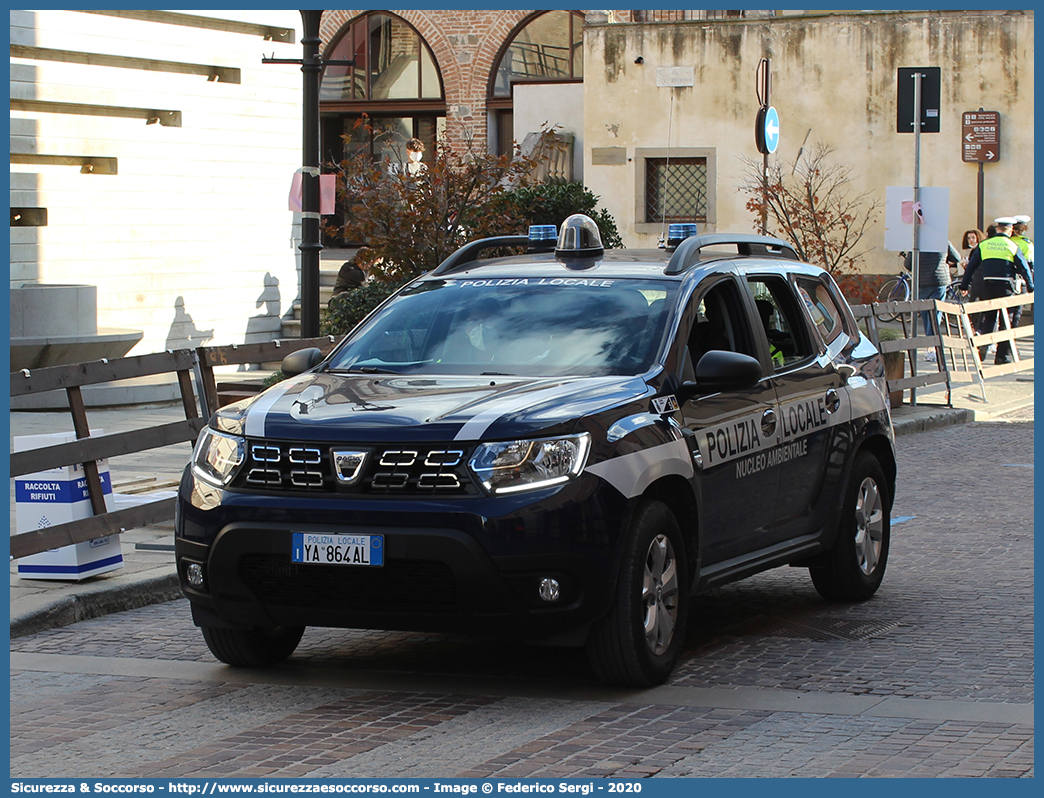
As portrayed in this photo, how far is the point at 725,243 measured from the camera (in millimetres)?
7926

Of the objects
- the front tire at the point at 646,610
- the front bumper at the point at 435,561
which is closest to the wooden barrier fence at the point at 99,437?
the front bumper at the point at 435,561

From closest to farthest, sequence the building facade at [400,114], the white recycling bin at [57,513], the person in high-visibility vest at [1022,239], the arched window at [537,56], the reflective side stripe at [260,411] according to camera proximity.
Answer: the reflective side stripe at [260,411] < the white recycling bin at [57,513] < the building facade at [400,114] < the person in high-visibility vest at [1022,239] < the arched window at [537,56]

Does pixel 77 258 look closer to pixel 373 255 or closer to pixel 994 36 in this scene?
pixel 373 255

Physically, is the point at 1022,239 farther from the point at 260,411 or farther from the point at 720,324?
the point at 260,411

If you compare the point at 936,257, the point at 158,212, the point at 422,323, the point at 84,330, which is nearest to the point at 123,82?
the point at 158,212

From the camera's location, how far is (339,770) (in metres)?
5.39

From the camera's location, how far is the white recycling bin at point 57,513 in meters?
8.50

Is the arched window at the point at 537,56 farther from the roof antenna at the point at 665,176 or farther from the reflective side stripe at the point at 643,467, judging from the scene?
the reflective side stripe at the point at 643,467

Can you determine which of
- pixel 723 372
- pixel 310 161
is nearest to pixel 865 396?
pixel 723 372

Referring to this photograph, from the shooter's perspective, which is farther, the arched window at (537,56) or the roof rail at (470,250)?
the arched window at (537,56)

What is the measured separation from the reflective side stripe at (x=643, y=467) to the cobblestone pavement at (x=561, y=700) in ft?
2.74

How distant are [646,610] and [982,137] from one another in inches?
1056

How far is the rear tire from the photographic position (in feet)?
22.7

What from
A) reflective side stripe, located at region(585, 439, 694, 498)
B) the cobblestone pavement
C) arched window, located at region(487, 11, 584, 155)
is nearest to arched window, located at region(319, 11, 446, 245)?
arched window, located at region(487, 11, 584, 155)
